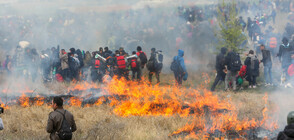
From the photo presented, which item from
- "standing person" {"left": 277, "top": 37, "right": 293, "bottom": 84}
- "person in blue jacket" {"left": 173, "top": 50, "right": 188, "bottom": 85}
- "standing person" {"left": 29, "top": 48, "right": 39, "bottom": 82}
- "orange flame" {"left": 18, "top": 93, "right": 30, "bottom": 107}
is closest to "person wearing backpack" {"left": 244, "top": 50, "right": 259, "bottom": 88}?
"standing person" {"left": 277, "top": 37, "right": 293, "bottom": 84}

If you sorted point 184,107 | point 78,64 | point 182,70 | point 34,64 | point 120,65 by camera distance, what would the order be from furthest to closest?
1. point 34,64
2. point 78,64
3. point 120,65
4. point 182,70
5. point 184,107

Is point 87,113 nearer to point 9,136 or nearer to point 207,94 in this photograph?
point 9,136

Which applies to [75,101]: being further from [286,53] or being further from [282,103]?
[286,53]

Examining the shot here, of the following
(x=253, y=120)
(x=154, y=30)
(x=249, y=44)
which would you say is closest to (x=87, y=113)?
(x=253, y=120)

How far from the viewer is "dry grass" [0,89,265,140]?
8.13m

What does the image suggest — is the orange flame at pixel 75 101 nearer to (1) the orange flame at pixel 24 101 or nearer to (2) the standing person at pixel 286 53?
(1) the orange flame at pixel 24 101

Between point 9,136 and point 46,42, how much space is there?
23.0 m

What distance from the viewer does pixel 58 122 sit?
6.00 metres

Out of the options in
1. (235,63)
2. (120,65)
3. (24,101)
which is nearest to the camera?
(24,101)

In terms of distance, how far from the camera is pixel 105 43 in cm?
3172

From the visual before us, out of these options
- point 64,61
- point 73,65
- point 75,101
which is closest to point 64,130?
point 75,101

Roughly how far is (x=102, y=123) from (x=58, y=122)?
3.10 meters

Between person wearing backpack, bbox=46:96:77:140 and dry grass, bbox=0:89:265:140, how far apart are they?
62.8 inches

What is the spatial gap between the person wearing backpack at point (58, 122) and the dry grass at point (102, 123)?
1.59m
